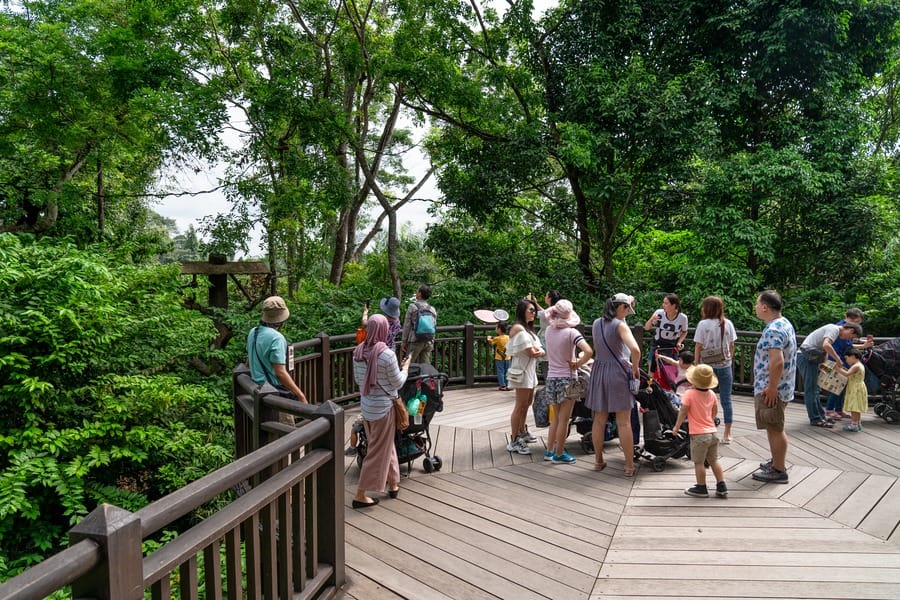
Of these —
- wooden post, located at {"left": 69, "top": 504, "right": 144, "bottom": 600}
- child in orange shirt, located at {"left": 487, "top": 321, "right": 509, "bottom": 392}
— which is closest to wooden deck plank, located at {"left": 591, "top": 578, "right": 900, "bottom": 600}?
wooden post, located at {"left": 69, "top": 504, "right": 144, "bottom": 600}

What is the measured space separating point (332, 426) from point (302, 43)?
36.3ft

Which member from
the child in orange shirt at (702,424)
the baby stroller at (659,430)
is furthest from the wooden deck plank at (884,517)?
the baby stroller at (659,430)

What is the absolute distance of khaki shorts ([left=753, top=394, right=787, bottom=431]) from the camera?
15.6 feet

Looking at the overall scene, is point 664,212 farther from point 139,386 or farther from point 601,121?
point 139,386

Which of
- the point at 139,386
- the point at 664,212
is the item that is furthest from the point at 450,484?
the point at 664,212

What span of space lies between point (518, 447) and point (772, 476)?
2.35 meters

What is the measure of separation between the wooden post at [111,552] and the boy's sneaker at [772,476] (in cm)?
509

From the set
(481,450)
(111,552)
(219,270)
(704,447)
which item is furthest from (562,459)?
(219,270)

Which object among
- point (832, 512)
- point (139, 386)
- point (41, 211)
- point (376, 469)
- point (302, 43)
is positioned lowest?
point (832, 512)

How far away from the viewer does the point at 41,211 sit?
11523mm

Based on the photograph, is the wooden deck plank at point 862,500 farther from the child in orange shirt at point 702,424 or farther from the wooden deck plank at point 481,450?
the wooden deck plank at point 481,450

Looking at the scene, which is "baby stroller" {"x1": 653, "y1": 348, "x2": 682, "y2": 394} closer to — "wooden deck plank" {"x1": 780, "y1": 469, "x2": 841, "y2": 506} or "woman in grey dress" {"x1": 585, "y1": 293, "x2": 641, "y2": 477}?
"woman in grey dress" {"x1": 585, "y1": 293, "x2": 641, "y2": 477}

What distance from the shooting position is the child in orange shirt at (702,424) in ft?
15.1

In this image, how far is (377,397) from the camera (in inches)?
171
